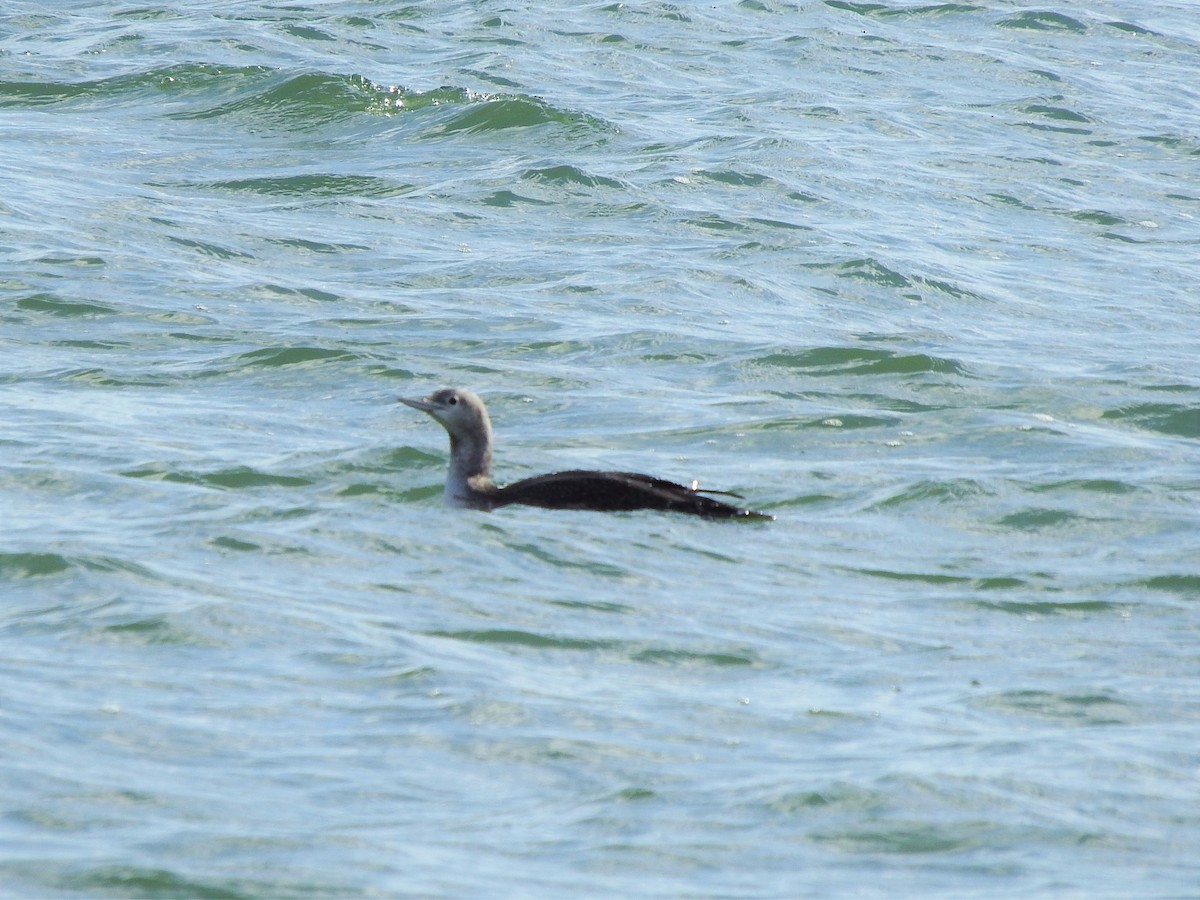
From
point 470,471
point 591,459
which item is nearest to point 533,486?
point 470,471

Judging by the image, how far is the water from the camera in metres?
7.09

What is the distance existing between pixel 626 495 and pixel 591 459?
164 cm

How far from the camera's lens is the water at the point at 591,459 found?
7.09m

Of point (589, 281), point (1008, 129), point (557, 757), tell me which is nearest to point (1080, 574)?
point (557, 757)

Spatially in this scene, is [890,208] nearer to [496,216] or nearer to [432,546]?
[496,216]

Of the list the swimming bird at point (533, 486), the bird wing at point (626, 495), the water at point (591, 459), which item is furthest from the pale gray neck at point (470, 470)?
the bird wing at point (626, 495)

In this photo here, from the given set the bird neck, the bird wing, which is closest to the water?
the bird wing

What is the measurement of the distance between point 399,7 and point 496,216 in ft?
27.0

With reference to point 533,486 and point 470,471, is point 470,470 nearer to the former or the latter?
point 470,471

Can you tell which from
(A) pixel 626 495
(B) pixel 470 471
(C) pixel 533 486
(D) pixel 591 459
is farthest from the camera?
(D) pixel 591 459

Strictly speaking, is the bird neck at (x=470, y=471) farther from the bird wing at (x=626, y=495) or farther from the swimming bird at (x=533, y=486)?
the bird wing at (x=626, y=495)

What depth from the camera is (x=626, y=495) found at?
1041 centimetres

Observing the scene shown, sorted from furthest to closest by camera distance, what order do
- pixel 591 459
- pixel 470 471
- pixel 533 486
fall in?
1. pixel 591 459
2. pixel 470 471
3. pixel 533 486

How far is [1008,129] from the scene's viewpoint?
2150cm
